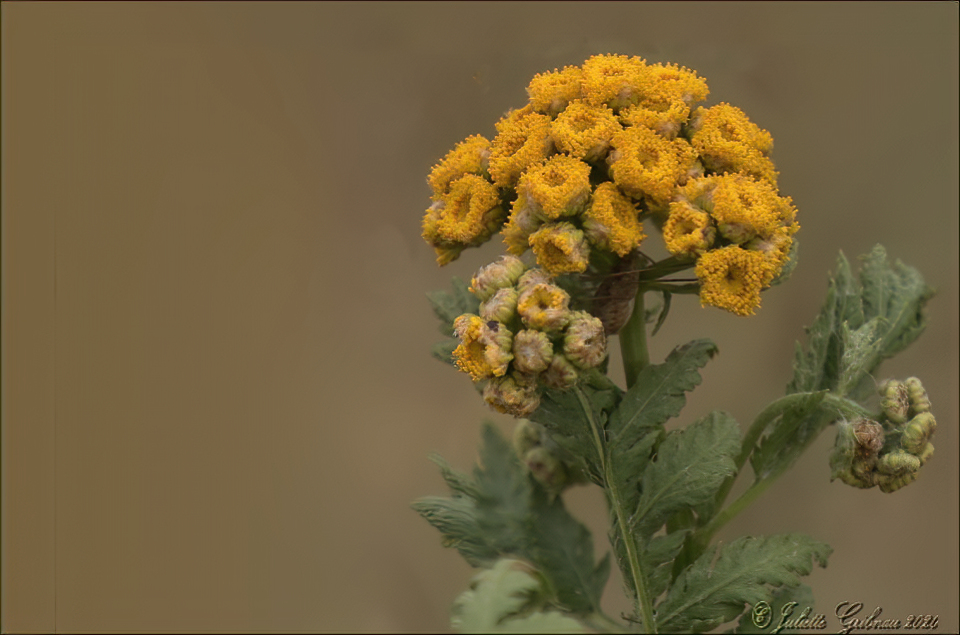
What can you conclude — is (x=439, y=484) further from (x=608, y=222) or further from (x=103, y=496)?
(x=608, y=222)

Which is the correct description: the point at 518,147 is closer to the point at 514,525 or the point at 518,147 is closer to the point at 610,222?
the point at 610,222

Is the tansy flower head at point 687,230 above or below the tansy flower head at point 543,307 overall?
above

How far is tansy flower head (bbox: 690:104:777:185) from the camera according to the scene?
0.92 meters

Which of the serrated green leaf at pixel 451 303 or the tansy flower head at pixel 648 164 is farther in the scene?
the serrated green leaf at pixel 451 303

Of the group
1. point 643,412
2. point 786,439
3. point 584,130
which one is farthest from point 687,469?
point 584,130

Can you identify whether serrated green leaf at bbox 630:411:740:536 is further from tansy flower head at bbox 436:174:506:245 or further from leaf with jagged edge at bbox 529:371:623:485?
tansy flower head at bbox 436:174:506:245

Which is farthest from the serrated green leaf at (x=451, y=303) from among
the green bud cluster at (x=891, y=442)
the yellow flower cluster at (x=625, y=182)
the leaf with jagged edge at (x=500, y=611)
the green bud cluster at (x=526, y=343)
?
the green bud cluster at (x=891, y=442)

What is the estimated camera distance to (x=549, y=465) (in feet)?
3.96

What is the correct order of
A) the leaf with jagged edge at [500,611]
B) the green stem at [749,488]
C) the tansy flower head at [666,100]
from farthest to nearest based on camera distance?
the green stem at [749,488]
the tansy flower head at [666,100]
the leaf with jagged edge at [500,611]

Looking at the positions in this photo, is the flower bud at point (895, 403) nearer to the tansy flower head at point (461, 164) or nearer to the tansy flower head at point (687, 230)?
the tansy flower head at point (687, 230)

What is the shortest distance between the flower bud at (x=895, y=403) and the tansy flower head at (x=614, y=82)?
17.0 inches

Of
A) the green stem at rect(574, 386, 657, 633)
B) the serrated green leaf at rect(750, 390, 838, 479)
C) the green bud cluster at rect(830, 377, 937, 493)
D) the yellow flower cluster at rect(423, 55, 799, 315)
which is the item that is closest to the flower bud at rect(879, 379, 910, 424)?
the green bud cluster at rect(830, 377, 937, 493)

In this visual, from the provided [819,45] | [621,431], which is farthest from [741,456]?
[819,45]

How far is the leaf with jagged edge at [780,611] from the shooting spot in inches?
41.7
